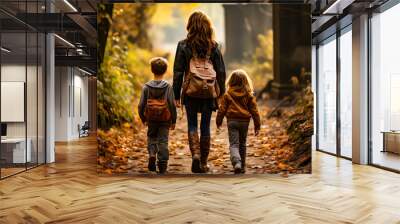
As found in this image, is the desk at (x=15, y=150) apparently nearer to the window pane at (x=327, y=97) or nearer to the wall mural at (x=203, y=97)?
the wall mural at (x=203, y=97)

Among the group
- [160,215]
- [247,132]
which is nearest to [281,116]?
[247,132]

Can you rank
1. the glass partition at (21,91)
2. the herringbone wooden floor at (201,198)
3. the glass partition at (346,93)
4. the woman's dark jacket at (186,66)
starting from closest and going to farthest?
the herringbone wooden floor at (201,198), the woman's dark jacket at (186,66), the glass partition at (21,91), the glass partition at (346,93)

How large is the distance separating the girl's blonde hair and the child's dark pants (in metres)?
1.13

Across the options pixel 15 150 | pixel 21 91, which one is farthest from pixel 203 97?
pixel 15 150

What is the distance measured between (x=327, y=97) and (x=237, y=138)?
4957mm

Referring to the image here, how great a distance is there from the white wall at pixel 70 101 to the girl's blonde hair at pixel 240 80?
4.40 meters

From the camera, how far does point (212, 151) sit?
6.32 metres

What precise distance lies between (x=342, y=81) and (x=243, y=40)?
4.01 metres

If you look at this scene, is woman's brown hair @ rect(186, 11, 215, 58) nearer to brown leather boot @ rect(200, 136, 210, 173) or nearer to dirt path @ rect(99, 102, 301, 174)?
dirt path @ rect(99, 102, 301, 174)

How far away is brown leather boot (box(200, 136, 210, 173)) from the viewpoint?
625cm

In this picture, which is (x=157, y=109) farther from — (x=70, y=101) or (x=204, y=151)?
(x=70, y=101)

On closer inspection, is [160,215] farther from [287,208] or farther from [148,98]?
[148,98]

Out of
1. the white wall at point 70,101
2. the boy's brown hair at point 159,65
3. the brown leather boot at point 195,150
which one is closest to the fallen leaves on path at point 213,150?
the brown leather boot at point 195,150

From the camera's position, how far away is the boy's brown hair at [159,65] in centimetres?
619
